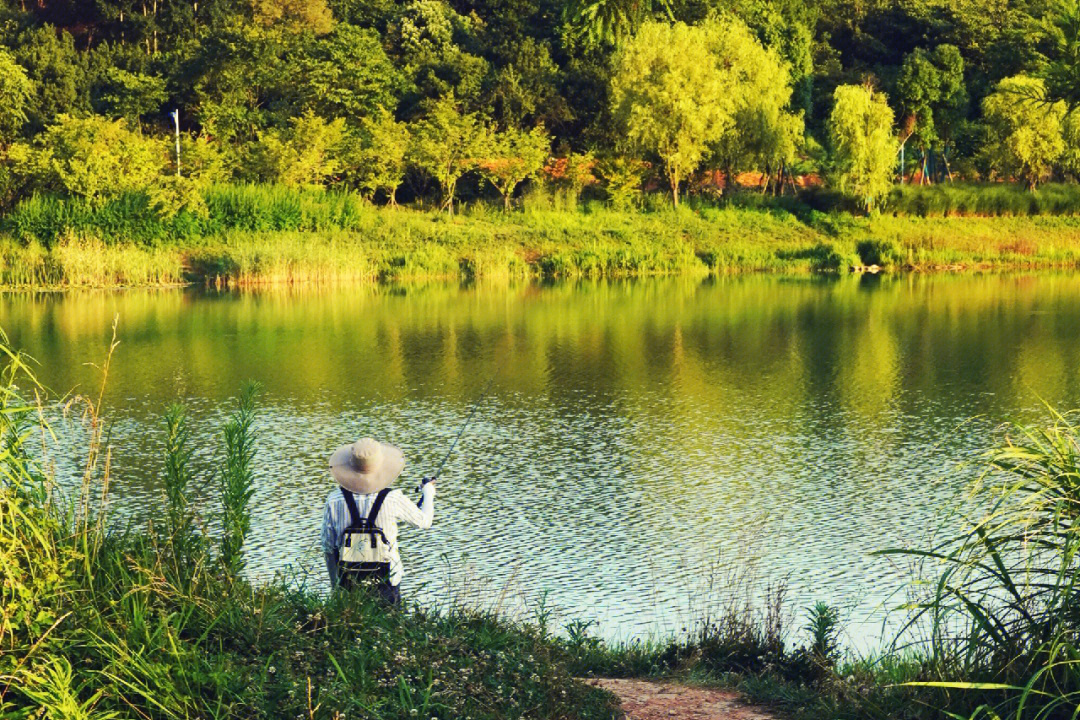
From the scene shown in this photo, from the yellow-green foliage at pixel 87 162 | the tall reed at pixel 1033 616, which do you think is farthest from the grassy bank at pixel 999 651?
the yellow-green foliage at pixel 87 162

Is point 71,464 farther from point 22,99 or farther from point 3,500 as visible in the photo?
point 22,99

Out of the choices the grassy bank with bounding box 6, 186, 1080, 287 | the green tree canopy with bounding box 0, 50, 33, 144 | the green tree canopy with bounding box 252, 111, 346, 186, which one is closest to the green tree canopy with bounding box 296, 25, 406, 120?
the green tree canopy with bounding box 252, 111, 346, 186

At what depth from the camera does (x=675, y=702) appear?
7465 millimetres

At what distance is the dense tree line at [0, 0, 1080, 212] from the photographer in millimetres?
53781

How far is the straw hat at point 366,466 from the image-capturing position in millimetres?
8008

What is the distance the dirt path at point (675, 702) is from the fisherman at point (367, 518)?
1.43 meters

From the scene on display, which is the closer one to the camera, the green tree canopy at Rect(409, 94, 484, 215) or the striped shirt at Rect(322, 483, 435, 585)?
the striped shirt at Rect(322, 483, 435, 585)

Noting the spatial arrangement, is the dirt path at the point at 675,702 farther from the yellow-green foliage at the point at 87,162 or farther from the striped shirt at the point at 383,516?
the yellow-green foliage at the point at 87,162

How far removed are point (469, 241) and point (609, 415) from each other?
1180 inches

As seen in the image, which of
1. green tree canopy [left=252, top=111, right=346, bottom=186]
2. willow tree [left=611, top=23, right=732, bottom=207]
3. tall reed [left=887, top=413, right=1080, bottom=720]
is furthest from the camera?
willow tree [left=611, top=23, right=732, bottom=207]

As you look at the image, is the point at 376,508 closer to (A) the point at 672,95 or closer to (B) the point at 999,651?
(B) the point at 999,651

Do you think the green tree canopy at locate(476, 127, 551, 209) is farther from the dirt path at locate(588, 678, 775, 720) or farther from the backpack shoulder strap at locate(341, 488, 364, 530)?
the dirt path at locate(588, 678, 775, 720)

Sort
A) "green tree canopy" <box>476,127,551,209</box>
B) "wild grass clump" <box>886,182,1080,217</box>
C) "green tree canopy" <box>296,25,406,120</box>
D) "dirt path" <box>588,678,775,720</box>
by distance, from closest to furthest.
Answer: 1. "dirt path" <box>588,678,775,720</box>
2. "wild grass clump" <box>886,182,1080,217</box>
3. "green tree canopy" <box>476,127,551,209</box>
4. "green tree canopy" <box>296,25,406,120</box>

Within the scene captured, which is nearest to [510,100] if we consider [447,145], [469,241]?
[447,145]
